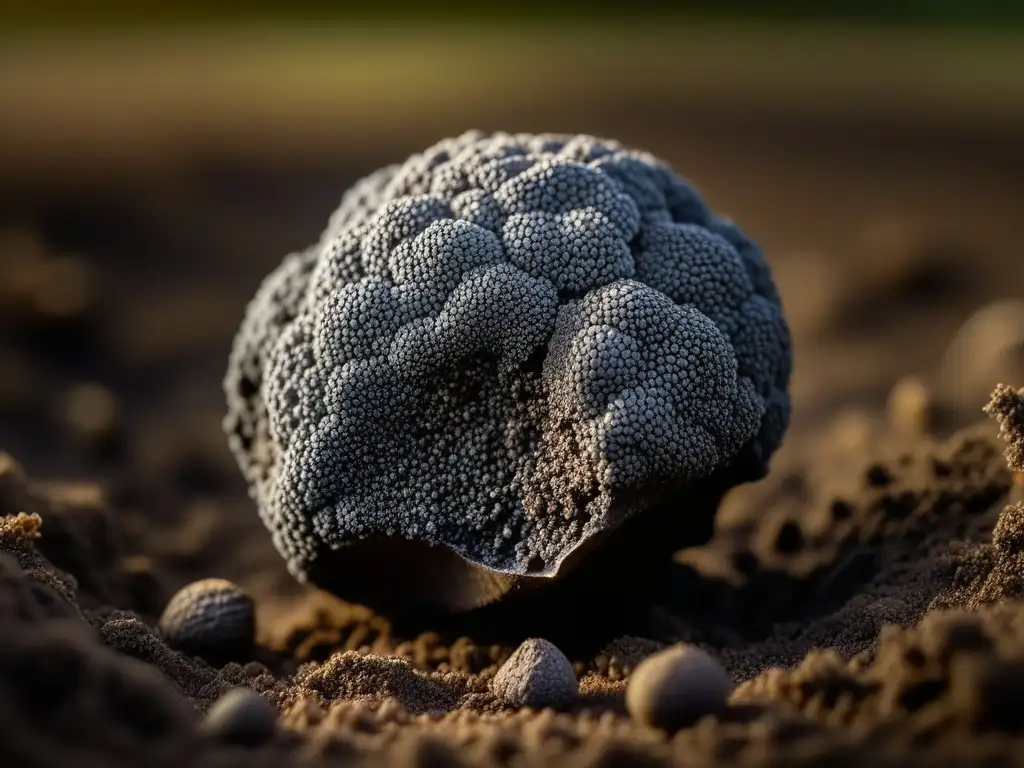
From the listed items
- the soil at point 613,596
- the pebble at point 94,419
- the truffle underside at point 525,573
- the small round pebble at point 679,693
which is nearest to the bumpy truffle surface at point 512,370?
the truffle underside at point 525,573

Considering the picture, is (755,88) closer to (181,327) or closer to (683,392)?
Result: (181,327)

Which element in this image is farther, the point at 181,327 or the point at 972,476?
the point at 181,327

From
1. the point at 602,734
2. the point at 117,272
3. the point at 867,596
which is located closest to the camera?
the point at 602,734

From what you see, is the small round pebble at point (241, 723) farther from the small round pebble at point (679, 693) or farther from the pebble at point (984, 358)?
the pebble at point (984, 358)

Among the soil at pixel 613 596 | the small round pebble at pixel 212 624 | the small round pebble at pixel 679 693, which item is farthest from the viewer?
the small round pebble at pixel 212 624

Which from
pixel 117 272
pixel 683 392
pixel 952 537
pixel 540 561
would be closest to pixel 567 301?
pixel 683 392
